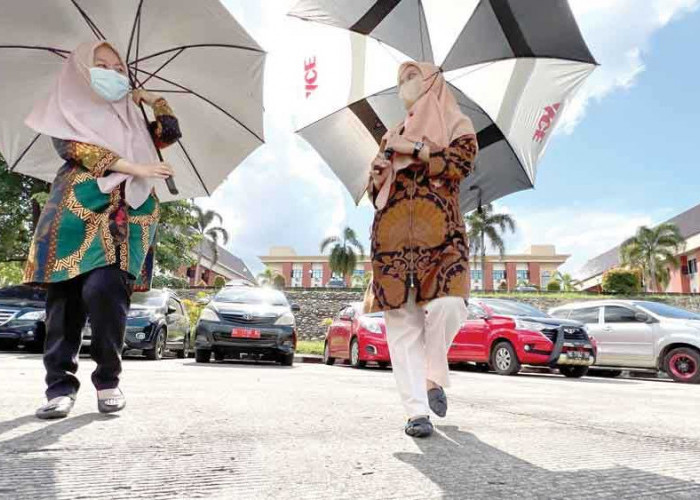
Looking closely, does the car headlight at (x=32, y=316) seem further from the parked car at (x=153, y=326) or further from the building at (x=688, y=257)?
the building at (x=688, y=257)

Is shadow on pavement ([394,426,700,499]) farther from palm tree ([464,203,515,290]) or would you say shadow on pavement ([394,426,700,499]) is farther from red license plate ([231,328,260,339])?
palm tree ([464,203,515,290])

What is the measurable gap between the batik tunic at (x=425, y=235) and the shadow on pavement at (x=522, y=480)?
95cm

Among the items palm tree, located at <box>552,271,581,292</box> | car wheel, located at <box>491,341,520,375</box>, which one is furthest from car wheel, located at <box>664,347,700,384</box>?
palm tree, located at <box>552,271,581,292</box>

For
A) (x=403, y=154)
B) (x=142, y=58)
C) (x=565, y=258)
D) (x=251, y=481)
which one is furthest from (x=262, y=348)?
(x=565, y=258)

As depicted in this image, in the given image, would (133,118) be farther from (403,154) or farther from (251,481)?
(251,481)

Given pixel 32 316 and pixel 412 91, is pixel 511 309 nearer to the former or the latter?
pixel 412 91

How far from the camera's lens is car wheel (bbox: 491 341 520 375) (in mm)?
9500

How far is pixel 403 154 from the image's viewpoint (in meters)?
2.96

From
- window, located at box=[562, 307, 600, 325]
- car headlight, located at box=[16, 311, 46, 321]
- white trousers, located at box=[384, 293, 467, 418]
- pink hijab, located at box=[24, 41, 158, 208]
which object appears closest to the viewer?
white trousers, located at box=[384, 293, 467, 418]

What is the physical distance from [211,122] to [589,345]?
8078 mm

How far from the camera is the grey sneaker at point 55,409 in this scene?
8.57ft

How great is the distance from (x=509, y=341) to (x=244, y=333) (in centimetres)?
451

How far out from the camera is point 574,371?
1024 centimetres

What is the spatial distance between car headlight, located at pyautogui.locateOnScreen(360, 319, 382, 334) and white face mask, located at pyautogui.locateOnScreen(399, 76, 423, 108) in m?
7.67
